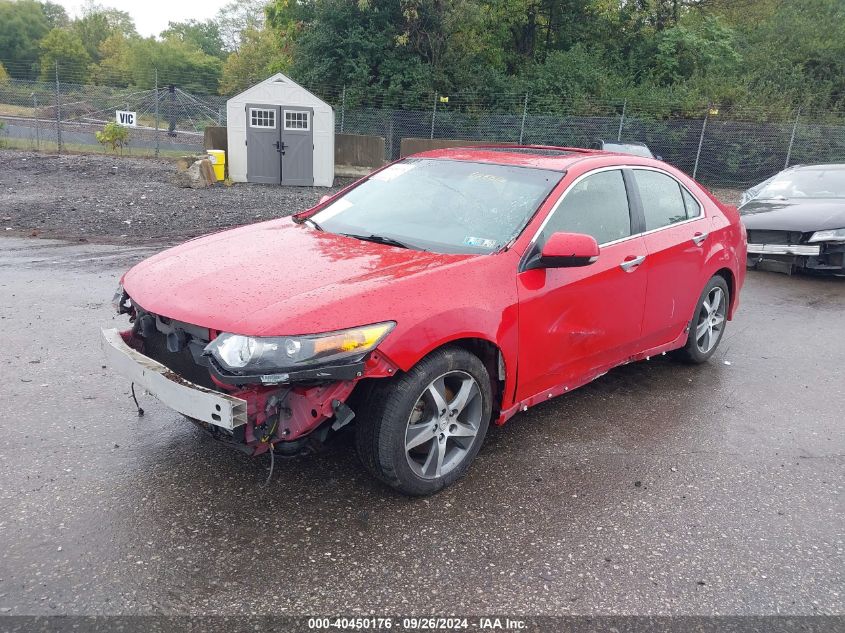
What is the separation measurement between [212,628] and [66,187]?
552 inches

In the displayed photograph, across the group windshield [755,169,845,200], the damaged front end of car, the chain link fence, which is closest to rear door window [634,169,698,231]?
the damaged front end of car

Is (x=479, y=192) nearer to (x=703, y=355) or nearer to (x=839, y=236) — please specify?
(x=703, y=355)

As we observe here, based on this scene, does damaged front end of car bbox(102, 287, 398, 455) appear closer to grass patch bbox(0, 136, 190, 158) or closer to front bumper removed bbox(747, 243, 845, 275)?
front bumper removed bbox(747, 243, 845, 275)

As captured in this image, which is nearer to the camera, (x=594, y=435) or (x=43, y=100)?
(x=594, y=435)

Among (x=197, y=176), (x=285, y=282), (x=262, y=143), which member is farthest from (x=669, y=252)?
(x=262, y=143)

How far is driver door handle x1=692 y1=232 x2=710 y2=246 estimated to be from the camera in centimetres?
489

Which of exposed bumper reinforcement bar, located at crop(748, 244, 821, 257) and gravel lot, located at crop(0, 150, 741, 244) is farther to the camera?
gravel lot, located at crop(0, 150, 741, 244)

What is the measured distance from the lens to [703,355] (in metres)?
5.38

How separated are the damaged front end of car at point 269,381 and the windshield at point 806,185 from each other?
8590 mm

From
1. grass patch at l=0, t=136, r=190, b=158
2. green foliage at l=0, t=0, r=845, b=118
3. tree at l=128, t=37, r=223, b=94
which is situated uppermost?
tree at l=128, t=37, r=223, b=94

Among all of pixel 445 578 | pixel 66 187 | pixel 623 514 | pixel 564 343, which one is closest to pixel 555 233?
pixel 564 343

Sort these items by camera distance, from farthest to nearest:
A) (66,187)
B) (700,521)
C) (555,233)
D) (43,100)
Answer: (43,100) < (66,187) < (555,233) < (700,521)

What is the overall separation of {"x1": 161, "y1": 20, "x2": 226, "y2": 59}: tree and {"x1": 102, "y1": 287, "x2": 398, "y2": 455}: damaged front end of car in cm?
10031

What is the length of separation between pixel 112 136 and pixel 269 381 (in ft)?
73.8
